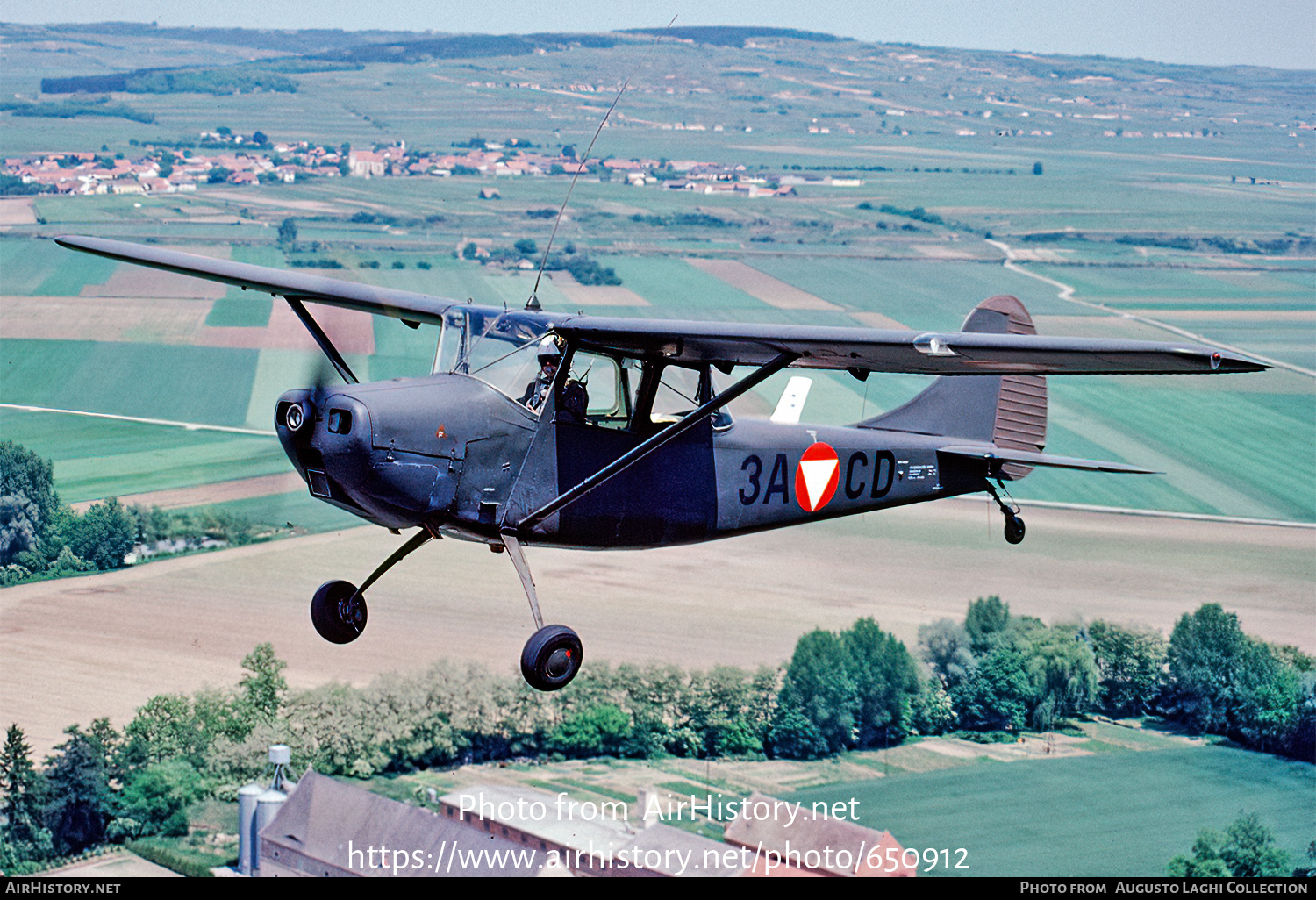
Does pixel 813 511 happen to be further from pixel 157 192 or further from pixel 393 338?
pixel 157 192

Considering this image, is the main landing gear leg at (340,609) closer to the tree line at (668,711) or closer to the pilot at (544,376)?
the pilot at (544,376)

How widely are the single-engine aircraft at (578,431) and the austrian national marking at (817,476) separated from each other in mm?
23

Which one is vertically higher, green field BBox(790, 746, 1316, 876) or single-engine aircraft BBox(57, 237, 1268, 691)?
single-engine aircraft BBox(57, 237, 1268, 691)

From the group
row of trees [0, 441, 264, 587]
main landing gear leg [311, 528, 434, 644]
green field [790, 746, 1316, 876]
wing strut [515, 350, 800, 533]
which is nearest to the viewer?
wing strut [515, 350, 800, 533]

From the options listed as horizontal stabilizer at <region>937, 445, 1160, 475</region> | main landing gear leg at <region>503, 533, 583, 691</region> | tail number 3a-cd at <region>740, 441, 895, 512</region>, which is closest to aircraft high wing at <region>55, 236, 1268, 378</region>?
tail number 3a-cd at <region>740, 441, 895, 512</region>

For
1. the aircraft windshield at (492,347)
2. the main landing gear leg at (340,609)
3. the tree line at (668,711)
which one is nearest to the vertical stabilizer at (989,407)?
the aircraft windshield at (492,347)

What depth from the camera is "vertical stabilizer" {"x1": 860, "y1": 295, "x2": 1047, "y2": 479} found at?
1938 cm

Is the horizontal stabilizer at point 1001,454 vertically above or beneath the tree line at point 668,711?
above

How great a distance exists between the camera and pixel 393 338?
99188 millimetres

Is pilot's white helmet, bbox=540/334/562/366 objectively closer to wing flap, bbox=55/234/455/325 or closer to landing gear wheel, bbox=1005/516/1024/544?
wing flap, bbox=55/234/455/325

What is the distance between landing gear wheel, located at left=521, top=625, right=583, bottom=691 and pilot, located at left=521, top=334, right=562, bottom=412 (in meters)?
2.19

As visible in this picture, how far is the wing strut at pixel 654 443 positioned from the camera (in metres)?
14.4

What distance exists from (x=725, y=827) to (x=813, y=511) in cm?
4236

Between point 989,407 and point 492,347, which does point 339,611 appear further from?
point 989,407
